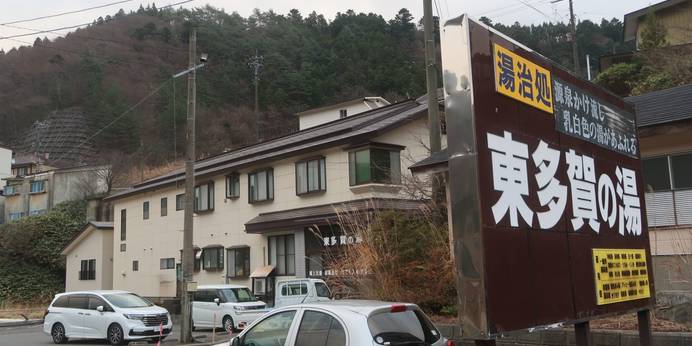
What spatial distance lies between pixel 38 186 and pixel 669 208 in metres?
53.7

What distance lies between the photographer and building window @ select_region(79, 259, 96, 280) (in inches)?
1634

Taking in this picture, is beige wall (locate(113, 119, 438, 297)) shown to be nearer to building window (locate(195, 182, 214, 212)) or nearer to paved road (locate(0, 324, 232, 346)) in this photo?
building window (locate(195, 182, 214, 212))

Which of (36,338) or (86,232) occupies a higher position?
(86,232)

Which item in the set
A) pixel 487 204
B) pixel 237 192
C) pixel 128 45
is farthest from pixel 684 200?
pixel 128 45

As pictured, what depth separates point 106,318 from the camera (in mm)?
18875

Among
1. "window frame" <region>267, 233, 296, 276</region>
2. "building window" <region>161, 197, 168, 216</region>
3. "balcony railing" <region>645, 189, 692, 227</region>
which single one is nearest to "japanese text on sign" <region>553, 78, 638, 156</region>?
"balcony railing" <region>645, 189, 692, 227</region>

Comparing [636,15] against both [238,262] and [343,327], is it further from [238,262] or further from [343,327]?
[343,327]

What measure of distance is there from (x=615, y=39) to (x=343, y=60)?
2875 centimetres

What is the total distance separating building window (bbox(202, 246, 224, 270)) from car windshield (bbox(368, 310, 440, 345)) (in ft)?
82.2

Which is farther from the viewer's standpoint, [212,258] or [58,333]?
[212,258]

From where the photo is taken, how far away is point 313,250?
1033 inches

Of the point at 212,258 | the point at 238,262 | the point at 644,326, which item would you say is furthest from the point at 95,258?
the point at 644,326

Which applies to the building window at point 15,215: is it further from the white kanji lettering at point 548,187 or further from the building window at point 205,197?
the white kanji lettering at point 548,187

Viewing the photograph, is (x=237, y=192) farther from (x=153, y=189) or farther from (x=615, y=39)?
(x=615, y=39)
